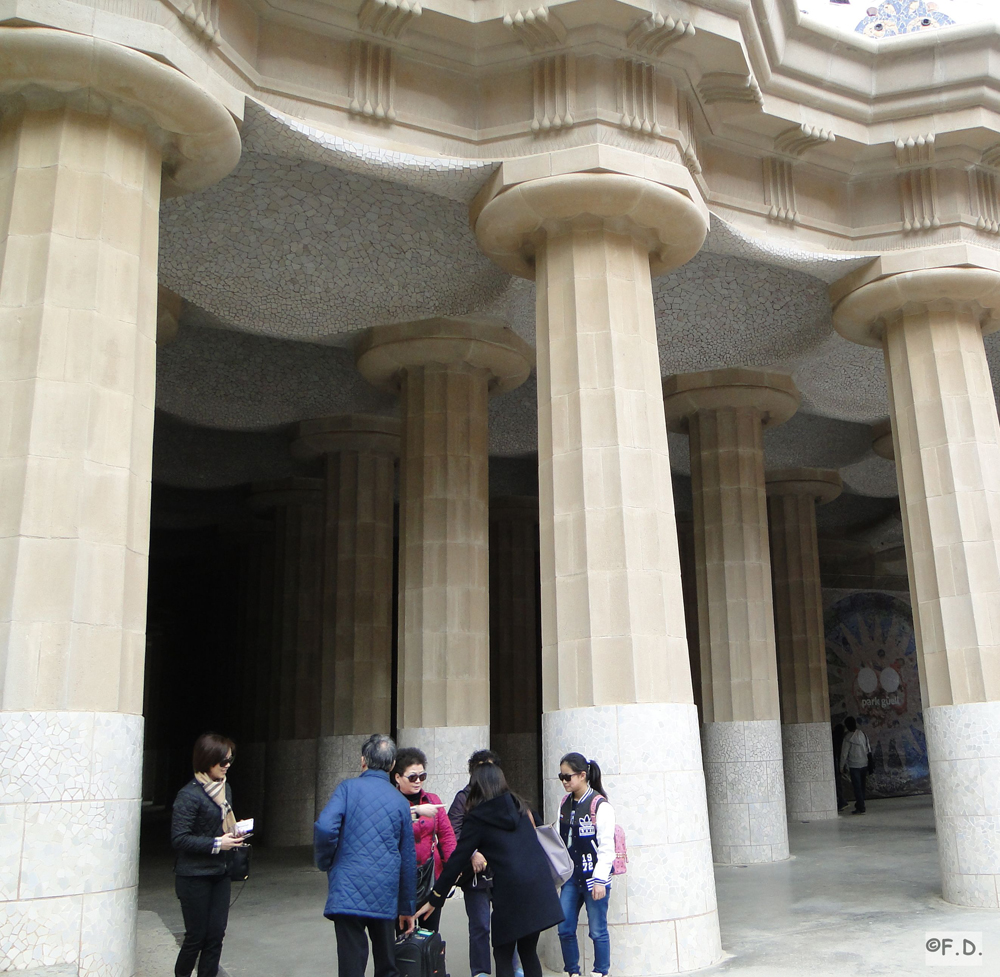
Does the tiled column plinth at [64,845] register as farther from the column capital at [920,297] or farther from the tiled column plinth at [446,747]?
the column capital at [920,297]

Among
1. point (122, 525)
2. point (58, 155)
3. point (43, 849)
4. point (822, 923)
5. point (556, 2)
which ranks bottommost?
point (822, 923)

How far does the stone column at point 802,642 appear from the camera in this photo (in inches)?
902

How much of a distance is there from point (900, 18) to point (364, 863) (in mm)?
11931

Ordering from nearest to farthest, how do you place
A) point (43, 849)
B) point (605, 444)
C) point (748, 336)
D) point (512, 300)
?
point (43, 849), point (605, 444), point (512, 300), point (748, 336)

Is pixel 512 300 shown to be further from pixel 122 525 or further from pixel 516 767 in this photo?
pixel 516 767

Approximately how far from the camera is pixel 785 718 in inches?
920

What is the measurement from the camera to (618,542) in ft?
32.2

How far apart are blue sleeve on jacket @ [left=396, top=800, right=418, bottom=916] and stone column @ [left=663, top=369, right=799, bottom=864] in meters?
11.1

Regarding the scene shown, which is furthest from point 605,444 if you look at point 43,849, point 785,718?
point 785,718

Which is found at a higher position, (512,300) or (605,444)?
(512,300)

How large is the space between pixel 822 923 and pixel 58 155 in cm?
1031

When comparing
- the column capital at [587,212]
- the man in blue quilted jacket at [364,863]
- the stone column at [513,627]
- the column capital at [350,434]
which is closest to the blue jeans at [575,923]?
the man in blue quilted jacket at [364,863]

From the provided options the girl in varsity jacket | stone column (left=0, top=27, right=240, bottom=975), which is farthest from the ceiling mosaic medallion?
the girl in varsity jacket

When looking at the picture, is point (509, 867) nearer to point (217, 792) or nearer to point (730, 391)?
point (217, 792)
